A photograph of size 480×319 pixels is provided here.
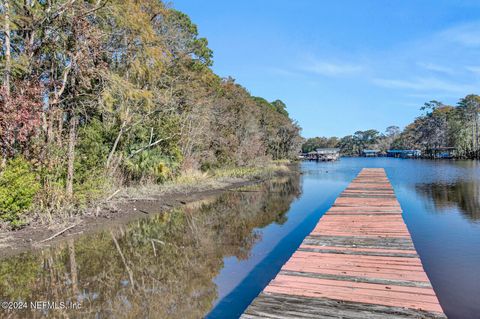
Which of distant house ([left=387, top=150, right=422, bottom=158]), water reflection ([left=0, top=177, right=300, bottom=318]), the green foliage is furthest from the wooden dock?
the green foliage

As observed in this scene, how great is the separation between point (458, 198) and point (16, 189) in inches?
702

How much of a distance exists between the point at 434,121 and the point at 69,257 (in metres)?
95.2

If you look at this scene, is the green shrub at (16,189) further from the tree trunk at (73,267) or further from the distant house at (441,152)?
the distant house at (441,152)

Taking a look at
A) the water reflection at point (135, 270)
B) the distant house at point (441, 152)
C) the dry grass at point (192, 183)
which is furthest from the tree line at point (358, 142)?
the water reflection at point (135, 270)

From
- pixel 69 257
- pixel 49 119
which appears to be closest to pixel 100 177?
pixel 49 119

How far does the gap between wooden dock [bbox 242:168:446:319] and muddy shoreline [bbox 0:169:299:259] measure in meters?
6.19

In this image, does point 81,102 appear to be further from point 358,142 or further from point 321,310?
point 358,142

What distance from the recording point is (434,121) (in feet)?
283

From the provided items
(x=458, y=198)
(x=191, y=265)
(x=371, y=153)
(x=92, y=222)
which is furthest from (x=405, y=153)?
(x=191, y=265)

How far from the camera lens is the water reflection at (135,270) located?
5355 mm

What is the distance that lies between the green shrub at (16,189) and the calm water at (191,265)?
1.60m

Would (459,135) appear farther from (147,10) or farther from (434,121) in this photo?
(147,10)

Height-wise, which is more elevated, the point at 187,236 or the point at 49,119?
the point at 49,119

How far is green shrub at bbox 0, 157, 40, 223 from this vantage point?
8297 millimetres
